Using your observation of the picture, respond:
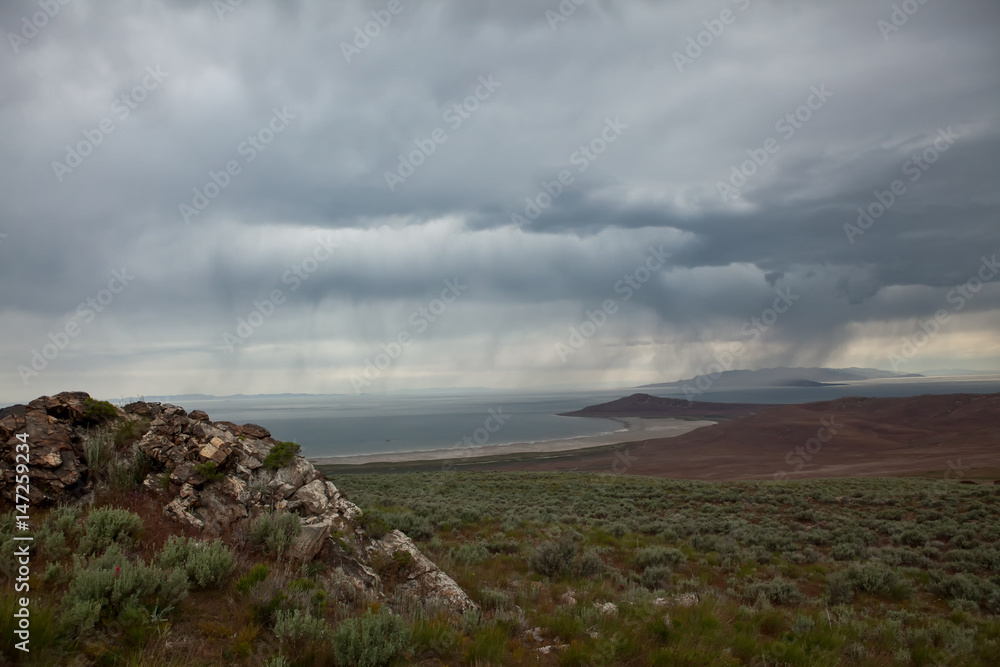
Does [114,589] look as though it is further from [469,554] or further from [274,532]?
[469,554]

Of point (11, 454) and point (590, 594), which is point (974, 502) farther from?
point (11, 454)

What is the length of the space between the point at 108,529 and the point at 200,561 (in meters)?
1.56

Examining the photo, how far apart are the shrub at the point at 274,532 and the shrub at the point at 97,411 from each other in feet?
13.3

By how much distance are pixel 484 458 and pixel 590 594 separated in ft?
198

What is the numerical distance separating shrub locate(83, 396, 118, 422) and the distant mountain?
475ft

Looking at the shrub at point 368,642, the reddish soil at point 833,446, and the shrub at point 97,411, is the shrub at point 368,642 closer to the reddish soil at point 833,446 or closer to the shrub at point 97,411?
the shrub at point 97,411

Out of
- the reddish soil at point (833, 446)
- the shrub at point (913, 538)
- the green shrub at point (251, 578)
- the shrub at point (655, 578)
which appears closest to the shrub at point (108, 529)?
the green shrub at point (251, 578)

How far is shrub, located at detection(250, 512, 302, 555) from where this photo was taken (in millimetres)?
6781

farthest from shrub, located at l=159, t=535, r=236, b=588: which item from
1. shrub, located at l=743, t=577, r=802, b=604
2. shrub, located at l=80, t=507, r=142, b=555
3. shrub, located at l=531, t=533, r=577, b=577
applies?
shrub, located at l=743, t=577, r=802, b=604

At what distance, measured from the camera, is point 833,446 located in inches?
2328

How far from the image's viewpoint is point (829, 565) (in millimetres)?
12438

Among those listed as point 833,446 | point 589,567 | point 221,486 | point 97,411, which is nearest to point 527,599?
point 589,567

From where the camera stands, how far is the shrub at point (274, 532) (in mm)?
6781

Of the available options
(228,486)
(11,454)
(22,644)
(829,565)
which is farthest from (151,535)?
(829,565)
